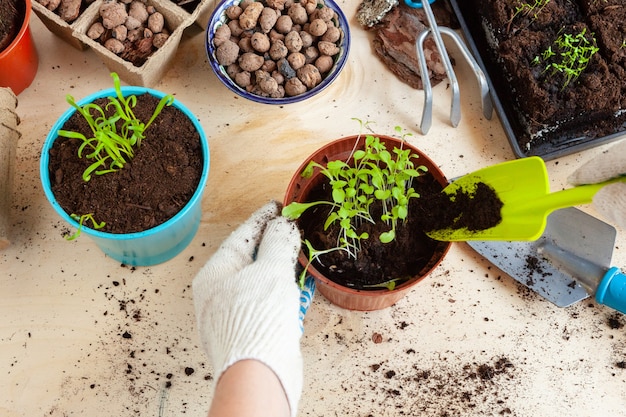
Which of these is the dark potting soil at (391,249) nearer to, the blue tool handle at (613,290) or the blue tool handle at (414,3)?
the blue tool handle at (613,290)

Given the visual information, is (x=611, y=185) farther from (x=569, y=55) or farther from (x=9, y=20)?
(x=9, y=20)

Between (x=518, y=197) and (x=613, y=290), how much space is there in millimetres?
318

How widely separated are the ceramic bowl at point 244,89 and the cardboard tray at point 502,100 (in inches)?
11.0

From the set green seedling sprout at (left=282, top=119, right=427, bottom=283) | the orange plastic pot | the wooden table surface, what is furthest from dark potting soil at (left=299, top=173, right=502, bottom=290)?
the orange plastic pot

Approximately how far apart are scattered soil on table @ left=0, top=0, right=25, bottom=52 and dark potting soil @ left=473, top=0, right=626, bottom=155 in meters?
0.91

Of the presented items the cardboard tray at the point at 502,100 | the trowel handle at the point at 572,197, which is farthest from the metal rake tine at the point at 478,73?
the trowel handle at the point at 572,197

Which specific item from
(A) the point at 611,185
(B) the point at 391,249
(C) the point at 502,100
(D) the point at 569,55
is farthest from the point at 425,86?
(A) the point at 611,185

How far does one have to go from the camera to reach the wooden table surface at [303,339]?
1.01 meters

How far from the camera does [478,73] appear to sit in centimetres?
116

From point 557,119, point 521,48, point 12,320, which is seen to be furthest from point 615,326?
point 12,320

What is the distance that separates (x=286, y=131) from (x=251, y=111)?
85 millimetres

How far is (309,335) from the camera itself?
1054 millimetres

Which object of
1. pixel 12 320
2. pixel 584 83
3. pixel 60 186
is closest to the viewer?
pixel 60 186

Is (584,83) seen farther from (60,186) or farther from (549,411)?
(60,186)
